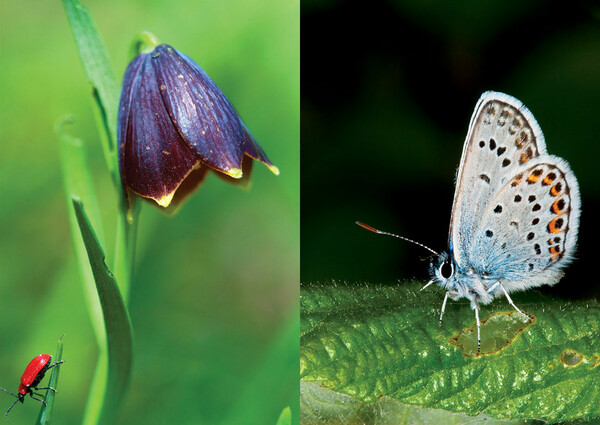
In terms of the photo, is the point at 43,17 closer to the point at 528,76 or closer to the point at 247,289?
the point at 247,289

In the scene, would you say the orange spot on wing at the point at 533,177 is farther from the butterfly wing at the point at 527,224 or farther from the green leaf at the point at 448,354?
the green leaf at the point at 448,354

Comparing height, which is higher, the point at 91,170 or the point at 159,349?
the point at 91,170

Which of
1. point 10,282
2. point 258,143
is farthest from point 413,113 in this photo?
point 10,282

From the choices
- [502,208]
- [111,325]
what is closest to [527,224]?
[502,208]

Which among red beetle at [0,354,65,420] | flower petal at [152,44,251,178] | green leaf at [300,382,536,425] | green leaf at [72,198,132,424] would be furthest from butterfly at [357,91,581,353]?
red beetle at [0,354,65,420]

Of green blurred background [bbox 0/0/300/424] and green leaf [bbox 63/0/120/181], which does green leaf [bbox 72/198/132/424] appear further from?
green leaf [bbox 63/0/120/181]

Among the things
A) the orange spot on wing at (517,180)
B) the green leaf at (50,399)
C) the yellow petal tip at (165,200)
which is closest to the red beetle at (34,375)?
the green leaf at (50,399)

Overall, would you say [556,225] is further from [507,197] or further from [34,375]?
[34,375]
